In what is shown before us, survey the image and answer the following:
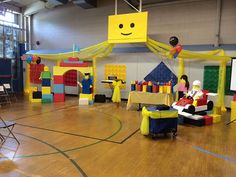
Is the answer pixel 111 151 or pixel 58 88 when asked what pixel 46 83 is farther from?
pixel 111 151

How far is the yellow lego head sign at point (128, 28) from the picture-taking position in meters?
7.46

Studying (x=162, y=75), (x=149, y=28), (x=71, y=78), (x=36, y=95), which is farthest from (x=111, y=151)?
(x=71, y=78)

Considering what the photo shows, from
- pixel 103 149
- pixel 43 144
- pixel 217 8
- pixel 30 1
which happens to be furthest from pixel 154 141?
pixel 30 1

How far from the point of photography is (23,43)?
39.9ft

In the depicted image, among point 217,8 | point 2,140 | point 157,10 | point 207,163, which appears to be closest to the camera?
point 207,163

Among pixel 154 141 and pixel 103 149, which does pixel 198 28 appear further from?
pixel 103 149

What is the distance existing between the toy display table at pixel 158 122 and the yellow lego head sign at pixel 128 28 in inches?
146

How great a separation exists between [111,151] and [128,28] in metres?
5.16

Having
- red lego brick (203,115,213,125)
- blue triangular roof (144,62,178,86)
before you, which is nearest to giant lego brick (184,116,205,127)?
red lego brick (203,115,213,125)

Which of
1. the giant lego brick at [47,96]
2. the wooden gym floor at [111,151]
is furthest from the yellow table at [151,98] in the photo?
the giant lego brick at [47,96]

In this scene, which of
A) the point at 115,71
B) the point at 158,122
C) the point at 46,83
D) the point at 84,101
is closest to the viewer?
the point at 158,122

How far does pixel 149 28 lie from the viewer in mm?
9289

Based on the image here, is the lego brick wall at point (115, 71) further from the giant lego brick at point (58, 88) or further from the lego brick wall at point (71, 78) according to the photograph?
the giant lego brick at point (58, 88)

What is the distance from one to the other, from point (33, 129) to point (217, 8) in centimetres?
749
